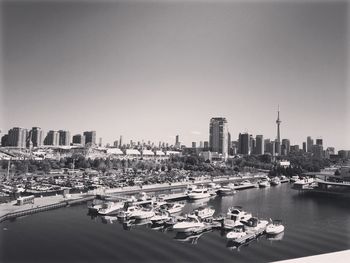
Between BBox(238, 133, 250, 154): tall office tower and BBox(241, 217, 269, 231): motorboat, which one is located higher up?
BBox(238, 133, 250, 154): tall office tower

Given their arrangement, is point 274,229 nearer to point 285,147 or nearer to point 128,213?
point 128,213

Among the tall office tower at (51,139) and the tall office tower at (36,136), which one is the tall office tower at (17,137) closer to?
the tall office tower at (36,136)

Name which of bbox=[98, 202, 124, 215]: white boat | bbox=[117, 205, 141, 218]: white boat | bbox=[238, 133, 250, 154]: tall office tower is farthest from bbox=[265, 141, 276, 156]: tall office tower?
bbox=[117, 205, 141, 218]: white boat

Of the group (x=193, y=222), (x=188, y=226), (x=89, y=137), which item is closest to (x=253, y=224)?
(x=193, y=222)

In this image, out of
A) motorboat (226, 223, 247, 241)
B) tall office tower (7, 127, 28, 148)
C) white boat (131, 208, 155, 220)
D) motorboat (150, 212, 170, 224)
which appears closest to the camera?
motorboat (226, 223, 247, 241)

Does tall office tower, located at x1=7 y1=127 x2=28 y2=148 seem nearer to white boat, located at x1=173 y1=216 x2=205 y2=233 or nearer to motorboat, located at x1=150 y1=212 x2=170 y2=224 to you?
motorboat, located at x1=150 y1=212 x2=170 y2=224
